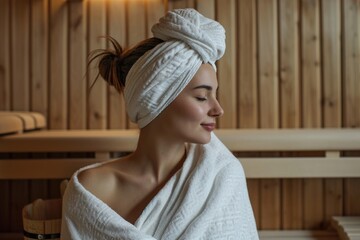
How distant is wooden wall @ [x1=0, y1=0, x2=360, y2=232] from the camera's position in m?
1.93

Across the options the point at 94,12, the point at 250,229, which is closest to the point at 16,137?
the point at 94,12

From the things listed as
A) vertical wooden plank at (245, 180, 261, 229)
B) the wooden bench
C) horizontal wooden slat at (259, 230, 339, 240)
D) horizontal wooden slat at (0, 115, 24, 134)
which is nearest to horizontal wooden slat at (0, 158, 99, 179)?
the wooden bench

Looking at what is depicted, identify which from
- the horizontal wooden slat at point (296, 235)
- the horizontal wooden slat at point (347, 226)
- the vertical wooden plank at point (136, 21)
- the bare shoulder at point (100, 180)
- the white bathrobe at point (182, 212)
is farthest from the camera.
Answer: the vertical wooden plank at point (136, 21)

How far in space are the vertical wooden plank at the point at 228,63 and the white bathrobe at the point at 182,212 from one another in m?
0.77

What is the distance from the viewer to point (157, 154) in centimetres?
119

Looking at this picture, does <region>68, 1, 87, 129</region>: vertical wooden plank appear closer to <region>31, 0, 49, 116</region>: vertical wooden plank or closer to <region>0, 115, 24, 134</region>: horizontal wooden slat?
<region>31, 0, 49, 116</region>: vertical wooden plank

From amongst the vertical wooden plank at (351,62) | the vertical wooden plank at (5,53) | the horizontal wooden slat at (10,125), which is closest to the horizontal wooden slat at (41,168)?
the horizontal wooden slat at (10,125)

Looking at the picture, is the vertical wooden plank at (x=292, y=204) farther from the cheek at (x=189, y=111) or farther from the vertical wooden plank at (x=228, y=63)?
the cheek at (x=189, y=111)

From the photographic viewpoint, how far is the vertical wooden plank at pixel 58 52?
6.41ft

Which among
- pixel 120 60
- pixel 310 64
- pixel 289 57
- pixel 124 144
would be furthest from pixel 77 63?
pixel 310 64

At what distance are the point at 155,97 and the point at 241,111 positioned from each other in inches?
36.4

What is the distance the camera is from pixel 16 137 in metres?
1.60

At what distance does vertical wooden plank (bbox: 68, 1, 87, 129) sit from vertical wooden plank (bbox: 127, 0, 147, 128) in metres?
0.23

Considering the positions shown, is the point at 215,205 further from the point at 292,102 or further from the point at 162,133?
the point at 292,102
